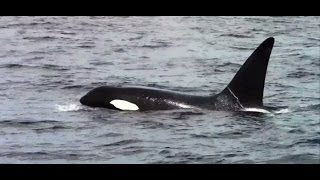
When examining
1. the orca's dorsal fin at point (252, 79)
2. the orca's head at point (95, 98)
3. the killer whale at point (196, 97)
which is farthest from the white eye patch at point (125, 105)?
the orca's dorsal fin at point (252, 79)

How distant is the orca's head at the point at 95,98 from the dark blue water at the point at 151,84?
6 cm

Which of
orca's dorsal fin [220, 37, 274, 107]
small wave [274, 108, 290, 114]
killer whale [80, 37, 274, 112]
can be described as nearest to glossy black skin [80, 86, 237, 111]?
killer whale [80, 37, 274, 112]

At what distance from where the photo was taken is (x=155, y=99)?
6906mm

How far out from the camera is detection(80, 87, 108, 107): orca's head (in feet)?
22.9

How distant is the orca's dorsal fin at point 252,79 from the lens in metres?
6.65

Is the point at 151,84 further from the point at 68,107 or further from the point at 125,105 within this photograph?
the point at 68,107

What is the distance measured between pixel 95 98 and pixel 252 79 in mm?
1478

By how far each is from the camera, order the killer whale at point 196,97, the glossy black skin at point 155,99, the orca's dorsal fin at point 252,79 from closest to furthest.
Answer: the orca's dorsal fin at point 252,79 < the killer whale at point 196,97 < the glossy black skin at point 155,99

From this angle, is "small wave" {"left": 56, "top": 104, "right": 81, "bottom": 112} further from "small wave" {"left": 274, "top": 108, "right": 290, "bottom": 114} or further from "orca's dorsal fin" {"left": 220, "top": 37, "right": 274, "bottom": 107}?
"small wave" {"left": 274, "top": 108, "right": 290, "bottom": 114}

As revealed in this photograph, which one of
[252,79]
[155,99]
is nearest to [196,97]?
[155,99]

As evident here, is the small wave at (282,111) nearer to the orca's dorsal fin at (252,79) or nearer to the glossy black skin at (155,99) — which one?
the orca's dorsal fin at (252,79)

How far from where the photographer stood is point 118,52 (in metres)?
7.09
